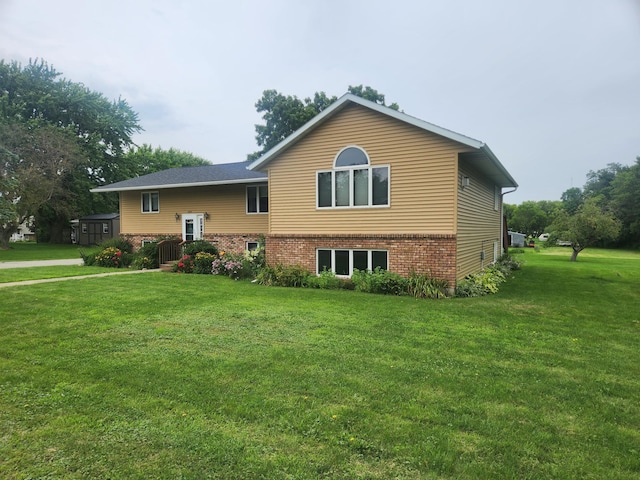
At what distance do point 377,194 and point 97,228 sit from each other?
3349 centimetres

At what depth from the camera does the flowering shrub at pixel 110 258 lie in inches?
663

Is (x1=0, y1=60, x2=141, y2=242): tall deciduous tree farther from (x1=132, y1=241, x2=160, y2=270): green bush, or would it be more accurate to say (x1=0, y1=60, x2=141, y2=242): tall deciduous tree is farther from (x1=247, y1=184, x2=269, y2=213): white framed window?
(x1=247, y1=184, x2=269, y2=213): white framed window

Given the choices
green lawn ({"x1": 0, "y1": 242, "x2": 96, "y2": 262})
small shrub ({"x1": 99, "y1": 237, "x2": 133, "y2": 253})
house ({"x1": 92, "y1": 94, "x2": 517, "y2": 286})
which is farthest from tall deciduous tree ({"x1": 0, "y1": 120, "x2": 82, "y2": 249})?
house ({"x1": 92, "y1": 94, "x2": 517, "y2": 286})

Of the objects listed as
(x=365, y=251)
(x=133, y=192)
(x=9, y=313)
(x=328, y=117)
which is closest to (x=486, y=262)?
(x=365, y=251)

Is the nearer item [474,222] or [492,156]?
[492,156]

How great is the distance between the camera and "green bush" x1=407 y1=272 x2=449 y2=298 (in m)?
9.80

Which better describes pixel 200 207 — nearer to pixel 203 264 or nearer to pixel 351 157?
pixel 203 264

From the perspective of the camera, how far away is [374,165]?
11250 millimetres

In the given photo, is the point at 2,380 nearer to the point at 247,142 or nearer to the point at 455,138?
the point at 455,138

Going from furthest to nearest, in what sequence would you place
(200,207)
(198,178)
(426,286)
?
(200,207) < (198,178) < (426,286)

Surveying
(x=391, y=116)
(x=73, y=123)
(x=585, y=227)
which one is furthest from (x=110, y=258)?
(x=585, y=227)

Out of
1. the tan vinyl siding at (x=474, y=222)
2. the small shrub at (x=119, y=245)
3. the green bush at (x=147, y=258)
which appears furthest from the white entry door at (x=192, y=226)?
the tan vinyl siding at (x=474, y=222)

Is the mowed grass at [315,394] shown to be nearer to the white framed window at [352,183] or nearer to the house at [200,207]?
the white framed window at [352,183]

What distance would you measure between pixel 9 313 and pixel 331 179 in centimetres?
871
